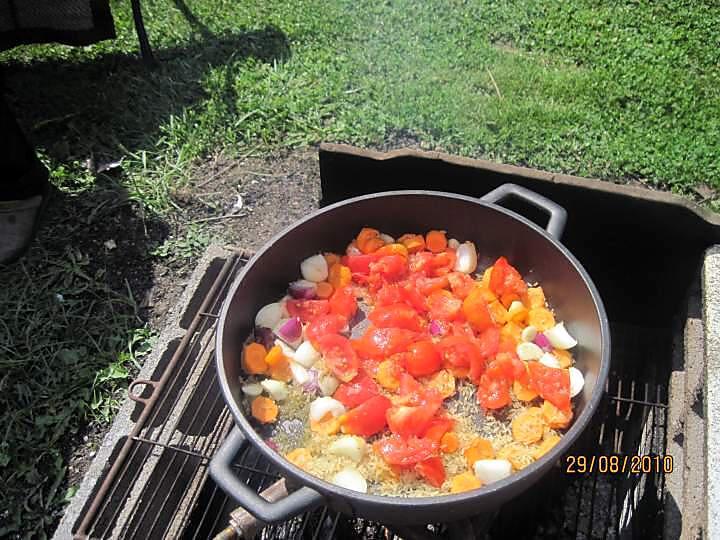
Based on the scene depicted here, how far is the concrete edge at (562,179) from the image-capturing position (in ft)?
9.48

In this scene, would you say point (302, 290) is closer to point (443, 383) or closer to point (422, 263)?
point (422, 263)

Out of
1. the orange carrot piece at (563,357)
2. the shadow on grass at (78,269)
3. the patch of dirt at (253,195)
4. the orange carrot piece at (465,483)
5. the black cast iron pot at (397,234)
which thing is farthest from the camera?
the patch of dirt at (253,195)

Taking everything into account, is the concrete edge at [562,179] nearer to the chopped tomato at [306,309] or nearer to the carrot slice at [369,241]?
the carrot slice at [369,241]

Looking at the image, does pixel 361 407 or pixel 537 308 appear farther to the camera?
pixel 537 308

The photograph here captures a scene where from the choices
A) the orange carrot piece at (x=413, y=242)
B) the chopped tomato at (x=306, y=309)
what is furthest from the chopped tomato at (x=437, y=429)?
the orange carrot piece at (x=413, y=242)

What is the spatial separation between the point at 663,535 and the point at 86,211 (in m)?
3.54

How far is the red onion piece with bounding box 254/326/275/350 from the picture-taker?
98.7 inches

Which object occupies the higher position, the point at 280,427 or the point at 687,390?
the point at 280,427

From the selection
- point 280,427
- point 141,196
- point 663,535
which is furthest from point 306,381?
point 141,196

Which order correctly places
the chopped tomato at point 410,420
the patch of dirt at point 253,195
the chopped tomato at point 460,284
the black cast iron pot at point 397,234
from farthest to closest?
the patch of dirt at point 253,195 < the chopped tomato at point 460,284 < the chopped tomato at point 410,420 < the black cast iron pot at point 397,234

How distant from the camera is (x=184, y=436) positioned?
2734 mm

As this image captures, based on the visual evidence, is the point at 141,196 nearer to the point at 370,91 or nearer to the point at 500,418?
the point at 370,91

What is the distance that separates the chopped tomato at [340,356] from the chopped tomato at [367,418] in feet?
0.53

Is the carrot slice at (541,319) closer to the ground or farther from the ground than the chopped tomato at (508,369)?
farther from the ground
